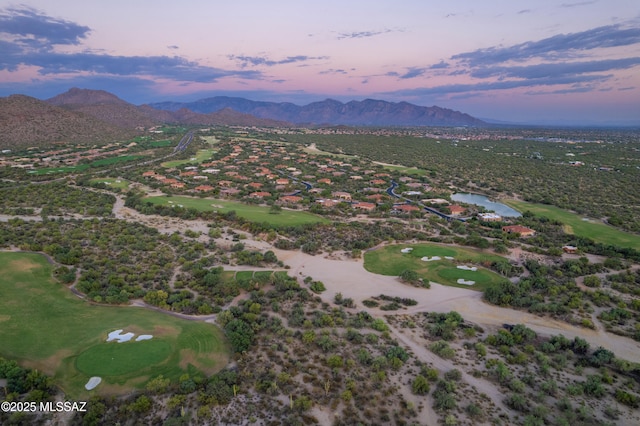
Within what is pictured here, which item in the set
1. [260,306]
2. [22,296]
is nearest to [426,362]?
[260,306]

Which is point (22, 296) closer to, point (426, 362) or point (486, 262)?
point (426, 362)

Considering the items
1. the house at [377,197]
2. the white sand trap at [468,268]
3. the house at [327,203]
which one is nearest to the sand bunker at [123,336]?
the white sand trap at [468,268]

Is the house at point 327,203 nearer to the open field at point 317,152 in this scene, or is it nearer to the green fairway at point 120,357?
the green fairway at point 120,357

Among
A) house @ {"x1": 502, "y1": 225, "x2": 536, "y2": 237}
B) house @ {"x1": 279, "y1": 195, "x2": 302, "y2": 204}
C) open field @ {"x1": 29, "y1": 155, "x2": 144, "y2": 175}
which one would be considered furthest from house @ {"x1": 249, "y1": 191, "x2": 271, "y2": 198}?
open field @ {"x1": 29, "y1": 155, "x2": 144, "y2": 175}

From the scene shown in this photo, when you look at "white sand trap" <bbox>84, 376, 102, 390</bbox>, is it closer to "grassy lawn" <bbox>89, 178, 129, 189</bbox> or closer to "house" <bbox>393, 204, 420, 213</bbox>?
"house" <bbox>393, 204, 420, 213</bbox>

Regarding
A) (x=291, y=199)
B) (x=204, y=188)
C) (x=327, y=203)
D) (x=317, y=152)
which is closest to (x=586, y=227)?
(x=327, y=203)
